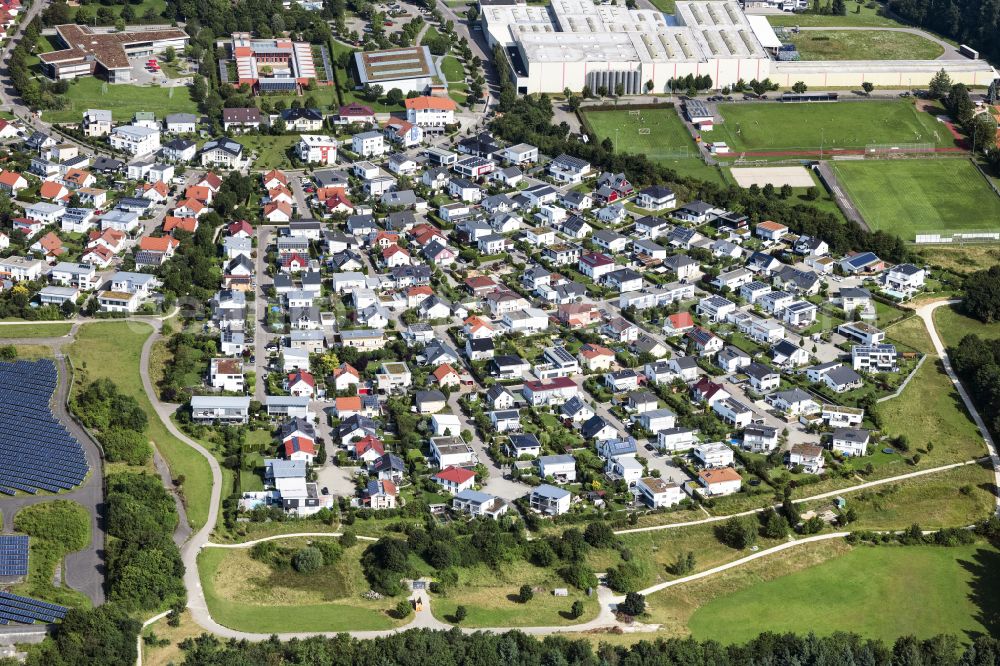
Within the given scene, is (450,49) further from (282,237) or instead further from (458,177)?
(282,237)

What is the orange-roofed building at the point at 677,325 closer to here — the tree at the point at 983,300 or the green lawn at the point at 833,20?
the tree at the point at 983,300

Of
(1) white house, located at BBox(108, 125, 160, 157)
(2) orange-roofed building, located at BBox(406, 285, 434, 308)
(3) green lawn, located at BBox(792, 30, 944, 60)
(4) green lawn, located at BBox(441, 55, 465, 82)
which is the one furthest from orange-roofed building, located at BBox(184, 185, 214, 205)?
(3) green lawn, located at BBox(792, 30, 944, 60)

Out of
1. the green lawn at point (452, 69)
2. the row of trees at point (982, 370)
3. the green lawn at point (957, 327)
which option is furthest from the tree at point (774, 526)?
the green lawn at point (452, 69)

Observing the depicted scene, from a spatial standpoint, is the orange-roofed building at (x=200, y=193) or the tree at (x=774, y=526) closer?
the tree at (x=774, y=526)

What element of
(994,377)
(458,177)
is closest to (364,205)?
(458,177)

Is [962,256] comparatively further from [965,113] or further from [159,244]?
[159,244]

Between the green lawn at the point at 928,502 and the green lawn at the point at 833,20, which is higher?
the green lawn at the point at 833,20
